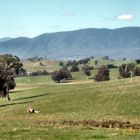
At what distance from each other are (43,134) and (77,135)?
7.00 ft

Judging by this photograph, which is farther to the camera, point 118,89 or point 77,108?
point 118,89

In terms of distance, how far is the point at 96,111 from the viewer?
58562 mm

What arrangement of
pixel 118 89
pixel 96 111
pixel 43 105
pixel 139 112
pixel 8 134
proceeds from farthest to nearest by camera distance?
pixel 118 89 < pixel 43 105 < pixel 96 111 < pixel 139 112 < pixel 8 134

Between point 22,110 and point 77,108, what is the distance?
25.2ft

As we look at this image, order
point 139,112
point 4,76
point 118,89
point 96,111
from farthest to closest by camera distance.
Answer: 1. point 4,76
2. point 118,89
3. point 96,111
4. point 139,112

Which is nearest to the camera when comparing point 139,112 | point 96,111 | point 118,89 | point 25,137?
point 25,137

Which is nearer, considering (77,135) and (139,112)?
(77,135)

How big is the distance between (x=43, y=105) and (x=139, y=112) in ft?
62.7

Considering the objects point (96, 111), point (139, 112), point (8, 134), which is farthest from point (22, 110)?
point (8, 134)

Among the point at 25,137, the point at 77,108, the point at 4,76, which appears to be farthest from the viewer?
the point at 4,76

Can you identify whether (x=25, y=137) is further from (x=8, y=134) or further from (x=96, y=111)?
(x=96, y=111)

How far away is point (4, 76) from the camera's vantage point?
115750mm

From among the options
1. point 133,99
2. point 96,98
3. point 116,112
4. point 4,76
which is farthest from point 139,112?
point 4,76

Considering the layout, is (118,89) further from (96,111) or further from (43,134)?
(43,134)
